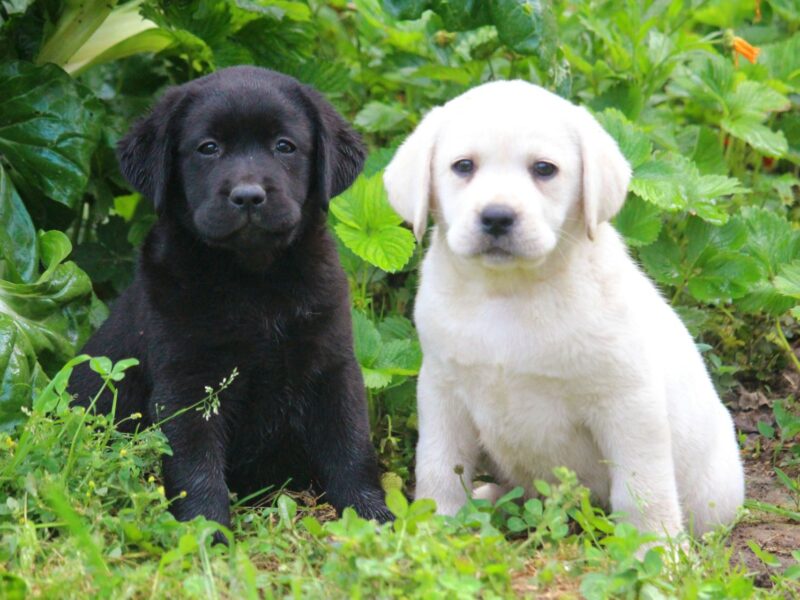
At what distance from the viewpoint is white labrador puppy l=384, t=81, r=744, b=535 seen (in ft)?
11.7

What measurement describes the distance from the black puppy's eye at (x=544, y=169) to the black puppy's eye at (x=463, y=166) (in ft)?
0.59

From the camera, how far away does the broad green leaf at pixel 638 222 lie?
16.3 ft

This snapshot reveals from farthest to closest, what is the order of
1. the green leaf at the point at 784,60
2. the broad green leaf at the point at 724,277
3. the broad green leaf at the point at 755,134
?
the green leaf at the point at 784,60 < the broad green leaf at the point at 755,134 < the broad green leaf at the point at 724,277

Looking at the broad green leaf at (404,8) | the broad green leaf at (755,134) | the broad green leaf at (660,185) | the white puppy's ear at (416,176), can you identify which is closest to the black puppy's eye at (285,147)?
the white puppy's ear at (416,176)

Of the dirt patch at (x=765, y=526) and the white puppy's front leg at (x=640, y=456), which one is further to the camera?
the dirt patch at (x=765, y=526)

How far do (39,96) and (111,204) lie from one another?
74 centimetres

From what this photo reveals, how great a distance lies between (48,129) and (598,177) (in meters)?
2.38

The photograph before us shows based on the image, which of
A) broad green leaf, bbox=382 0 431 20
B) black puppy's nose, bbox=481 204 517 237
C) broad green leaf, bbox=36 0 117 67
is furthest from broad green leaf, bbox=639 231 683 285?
broad green leaf, bbox=36 0 117 67

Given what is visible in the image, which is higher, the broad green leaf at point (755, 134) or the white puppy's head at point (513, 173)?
the white puppy's head at point (513, 173)

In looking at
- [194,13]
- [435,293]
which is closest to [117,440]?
[435,293]

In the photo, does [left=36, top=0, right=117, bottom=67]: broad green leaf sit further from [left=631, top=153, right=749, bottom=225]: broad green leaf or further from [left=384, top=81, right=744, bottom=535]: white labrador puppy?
[left=631, top=153, right=749, bottom=225]: broad green leaf

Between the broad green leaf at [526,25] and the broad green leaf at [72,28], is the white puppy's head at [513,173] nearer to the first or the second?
→ the broad green leaf at [526,25]

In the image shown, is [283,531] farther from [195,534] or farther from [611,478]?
[611,478]

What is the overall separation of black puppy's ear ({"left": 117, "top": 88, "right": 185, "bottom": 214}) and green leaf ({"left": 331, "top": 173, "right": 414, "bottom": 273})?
0.87m
